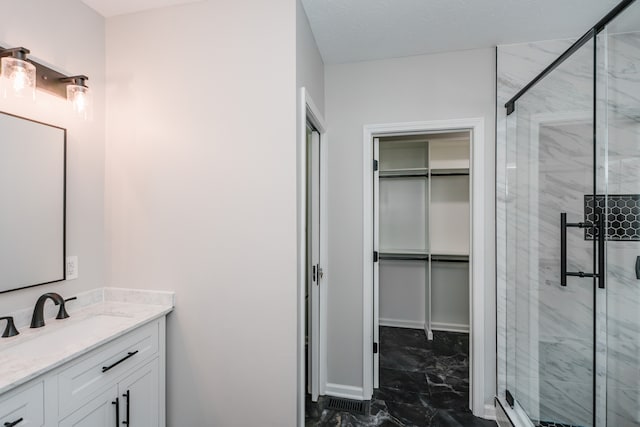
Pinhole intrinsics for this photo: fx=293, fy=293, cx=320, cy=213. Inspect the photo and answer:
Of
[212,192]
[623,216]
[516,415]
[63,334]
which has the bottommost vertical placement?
[516,415]

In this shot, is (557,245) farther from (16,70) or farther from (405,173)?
(16,70)

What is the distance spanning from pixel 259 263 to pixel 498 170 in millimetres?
1808

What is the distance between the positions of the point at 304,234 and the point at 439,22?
1603 millimetres

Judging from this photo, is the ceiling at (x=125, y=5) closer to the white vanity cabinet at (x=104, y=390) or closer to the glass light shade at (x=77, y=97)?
the glass light shade at (x=77, y=97)

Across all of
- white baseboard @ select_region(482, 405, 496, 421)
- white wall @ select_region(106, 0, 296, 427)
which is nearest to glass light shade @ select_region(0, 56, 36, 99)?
white wall @ select_region(106, 0, 296, 427)

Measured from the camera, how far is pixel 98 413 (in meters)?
1.28

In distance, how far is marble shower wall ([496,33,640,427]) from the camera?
1.35 meters

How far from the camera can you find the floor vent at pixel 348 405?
2.19 metres

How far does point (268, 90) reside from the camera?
5.25ft

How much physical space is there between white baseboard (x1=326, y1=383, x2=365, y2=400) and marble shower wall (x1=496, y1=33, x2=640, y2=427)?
1.02m

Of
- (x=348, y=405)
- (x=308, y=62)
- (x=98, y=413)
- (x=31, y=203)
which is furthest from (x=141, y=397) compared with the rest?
(x=308, y=62)

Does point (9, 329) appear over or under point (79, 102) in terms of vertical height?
under

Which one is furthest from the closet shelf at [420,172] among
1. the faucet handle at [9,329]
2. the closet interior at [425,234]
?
the faucet handle at [9,329]

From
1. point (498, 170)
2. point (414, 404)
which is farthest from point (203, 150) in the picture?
point (414, 404)
